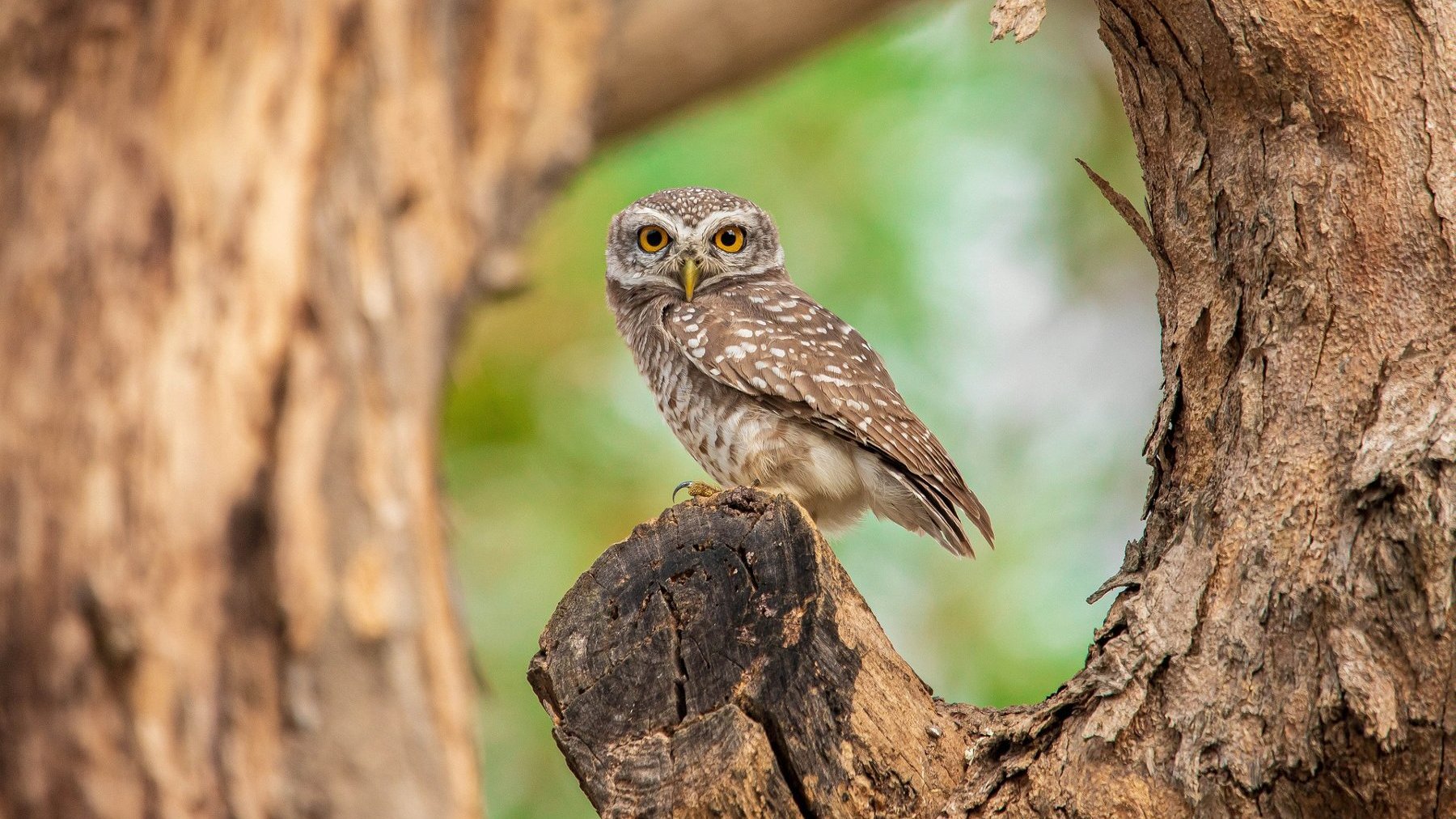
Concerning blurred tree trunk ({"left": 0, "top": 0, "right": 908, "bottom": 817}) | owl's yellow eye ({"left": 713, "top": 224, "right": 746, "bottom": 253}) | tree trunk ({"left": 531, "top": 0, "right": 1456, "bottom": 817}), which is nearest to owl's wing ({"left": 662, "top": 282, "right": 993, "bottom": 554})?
owl's yellow eye ({"left": 713, "top": 224, "right": 746, "bottom": 253})

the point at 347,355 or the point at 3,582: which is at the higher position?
the point at 347,355

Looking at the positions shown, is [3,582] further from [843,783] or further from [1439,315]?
[1439,315]

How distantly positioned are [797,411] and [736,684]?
6.65ft

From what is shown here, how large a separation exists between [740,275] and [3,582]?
345 cm

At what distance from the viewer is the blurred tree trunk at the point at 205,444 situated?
2.99m

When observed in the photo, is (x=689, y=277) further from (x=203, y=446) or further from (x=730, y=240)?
(x=203, y=446)

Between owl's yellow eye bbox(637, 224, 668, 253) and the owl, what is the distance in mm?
325

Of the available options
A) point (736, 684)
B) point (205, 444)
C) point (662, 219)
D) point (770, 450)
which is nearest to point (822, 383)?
point (770, 450)

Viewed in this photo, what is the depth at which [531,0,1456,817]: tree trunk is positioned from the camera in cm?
268

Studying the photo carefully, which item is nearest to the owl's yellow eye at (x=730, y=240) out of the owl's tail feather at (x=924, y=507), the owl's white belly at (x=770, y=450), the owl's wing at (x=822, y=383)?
the owl's wing at (x=822, y=383)

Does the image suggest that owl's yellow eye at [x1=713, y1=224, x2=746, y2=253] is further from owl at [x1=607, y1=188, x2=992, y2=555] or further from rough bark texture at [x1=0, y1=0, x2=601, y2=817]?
rough bark texture at [x1=0, y1=0, x2=601, y2=817]

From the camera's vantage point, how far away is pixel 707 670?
9.58ft

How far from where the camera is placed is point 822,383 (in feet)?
15.9

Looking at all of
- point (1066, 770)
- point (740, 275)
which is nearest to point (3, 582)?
point (1066, 770)
